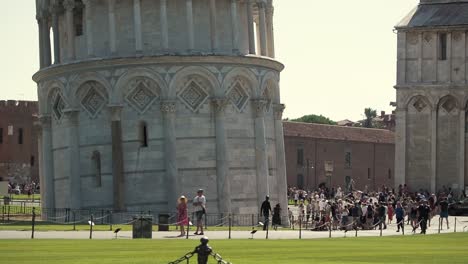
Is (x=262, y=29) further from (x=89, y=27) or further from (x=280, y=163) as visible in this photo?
(x=89, y=27)

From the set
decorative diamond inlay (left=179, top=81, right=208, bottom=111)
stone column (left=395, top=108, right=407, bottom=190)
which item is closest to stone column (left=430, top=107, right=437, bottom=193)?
stone column (left=395, top=108, right=407, bottom=190)

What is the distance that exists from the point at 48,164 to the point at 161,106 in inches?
320

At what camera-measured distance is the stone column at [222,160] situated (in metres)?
75.2

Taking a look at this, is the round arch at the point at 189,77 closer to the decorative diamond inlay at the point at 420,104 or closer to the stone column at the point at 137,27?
the stone column at the point at 137,27

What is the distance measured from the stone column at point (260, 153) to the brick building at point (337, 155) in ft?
232

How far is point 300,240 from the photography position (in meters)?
52.0

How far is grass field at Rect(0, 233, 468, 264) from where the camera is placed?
126 ft

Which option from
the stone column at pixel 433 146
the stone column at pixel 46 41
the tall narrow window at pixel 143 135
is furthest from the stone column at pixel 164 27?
the stone column at pixel 433 146

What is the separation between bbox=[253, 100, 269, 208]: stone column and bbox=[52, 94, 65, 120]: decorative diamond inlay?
388 inches

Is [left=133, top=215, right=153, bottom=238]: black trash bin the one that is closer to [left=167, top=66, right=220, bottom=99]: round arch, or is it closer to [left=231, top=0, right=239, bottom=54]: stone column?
[left=167, top=66, right=220, bottom=99]: round arch

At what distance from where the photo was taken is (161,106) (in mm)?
75125

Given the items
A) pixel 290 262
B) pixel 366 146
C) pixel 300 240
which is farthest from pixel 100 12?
pixel 366 146

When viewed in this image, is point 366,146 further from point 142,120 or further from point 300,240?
point 300,240

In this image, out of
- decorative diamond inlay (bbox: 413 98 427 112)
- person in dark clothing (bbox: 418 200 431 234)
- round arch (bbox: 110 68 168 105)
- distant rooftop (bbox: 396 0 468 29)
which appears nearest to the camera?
person in dark clothing (bbox: 418 200 431 234)
